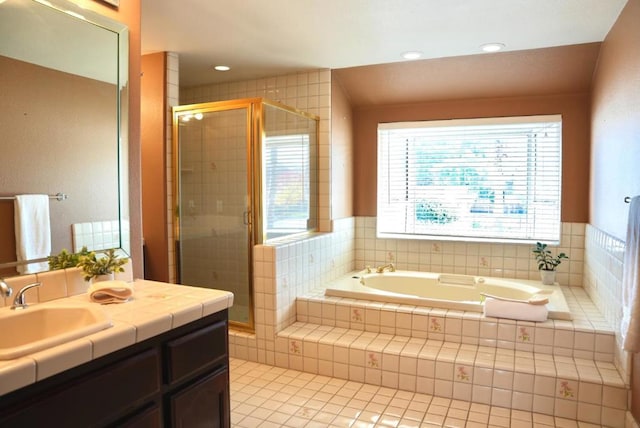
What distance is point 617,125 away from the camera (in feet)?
8.83

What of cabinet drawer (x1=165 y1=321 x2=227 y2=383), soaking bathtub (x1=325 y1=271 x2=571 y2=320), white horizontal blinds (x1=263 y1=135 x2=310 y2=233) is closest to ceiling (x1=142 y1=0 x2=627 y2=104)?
white horizontal blinds (x1=263 y1=135 x2=310 y2=233)

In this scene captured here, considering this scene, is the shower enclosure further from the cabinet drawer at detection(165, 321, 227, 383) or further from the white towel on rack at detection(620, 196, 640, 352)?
the white towel on rack at detection(620, 196, 640, 352)

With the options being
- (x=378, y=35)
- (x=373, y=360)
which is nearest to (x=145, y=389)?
(x=373, y=360)

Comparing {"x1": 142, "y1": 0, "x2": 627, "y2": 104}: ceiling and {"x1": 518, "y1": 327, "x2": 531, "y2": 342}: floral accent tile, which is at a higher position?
→ {"x1": 142, "y1": 0, "x2": 627, "y2": 104}: ceiling

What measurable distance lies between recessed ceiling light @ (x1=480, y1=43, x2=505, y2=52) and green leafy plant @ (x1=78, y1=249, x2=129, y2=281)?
2845mm

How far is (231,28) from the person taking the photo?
2945mm

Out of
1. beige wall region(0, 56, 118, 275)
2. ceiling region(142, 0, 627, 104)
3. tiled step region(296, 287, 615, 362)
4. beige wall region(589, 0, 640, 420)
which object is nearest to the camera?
beige wall region(0, 56, 118, 275)

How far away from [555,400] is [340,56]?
2786 millimetres

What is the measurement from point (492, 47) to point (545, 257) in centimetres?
183

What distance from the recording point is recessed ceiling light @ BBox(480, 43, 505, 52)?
321 centimetres

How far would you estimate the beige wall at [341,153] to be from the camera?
404 cm

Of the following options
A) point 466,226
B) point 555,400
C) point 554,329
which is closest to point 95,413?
point 555,400

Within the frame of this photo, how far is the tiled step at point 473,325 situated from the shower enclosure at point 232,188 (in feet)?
1.98

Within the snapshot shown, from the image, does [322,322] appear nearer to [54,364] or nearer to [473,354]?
[473,354]
